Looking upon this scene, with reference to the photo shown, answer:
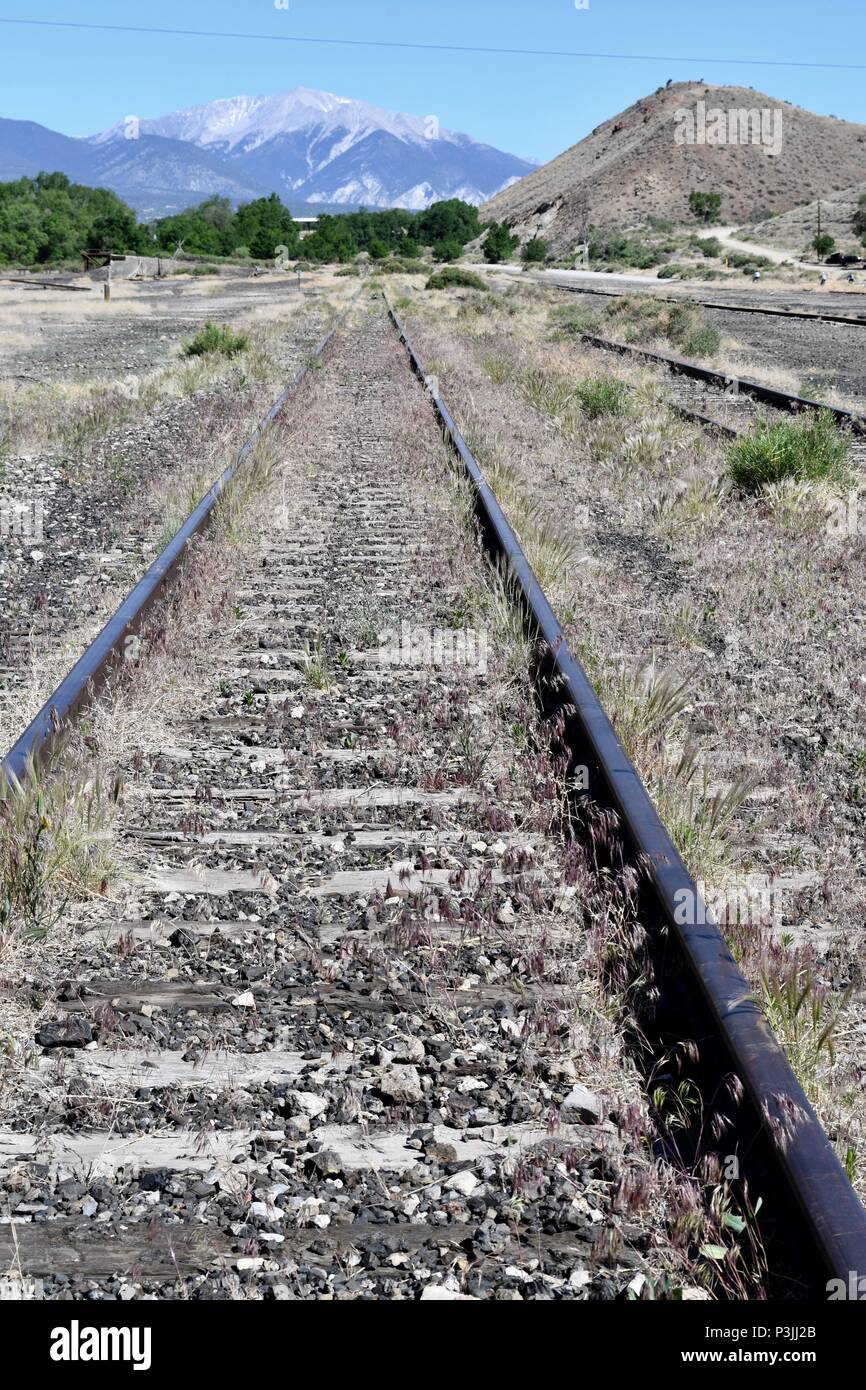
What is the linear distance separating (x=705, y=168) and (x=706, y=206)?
74.3 feet

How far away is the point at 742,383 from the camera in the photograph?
17.8m

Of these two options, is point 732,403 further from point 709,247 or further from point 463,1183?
point 709,247

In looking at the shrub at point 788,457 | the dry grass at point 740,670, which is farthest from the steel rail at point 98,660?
the shrub at point 788,457

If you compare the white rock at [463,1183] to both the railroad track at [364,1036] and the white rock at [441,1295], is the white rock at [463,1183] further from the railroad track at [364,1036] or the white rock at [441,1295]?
the white rock at [441,1295]

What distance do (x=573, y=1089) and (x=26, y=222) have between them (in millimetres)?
129435

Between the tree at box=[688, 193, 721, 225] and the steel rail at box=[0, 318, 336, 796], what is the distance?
145m

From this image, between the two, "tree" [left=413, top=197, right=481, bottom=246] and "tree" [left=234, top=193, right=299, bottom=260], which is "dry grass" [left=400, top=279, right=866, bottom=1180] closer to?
"tree" [left=234, top=193, right=299, bottom=260]

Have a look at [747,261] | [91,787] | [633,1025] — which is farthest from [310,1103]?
[747,261]

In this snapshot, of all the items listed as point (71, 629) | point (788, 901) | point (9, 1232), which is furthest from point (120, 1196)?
point (71, 629)

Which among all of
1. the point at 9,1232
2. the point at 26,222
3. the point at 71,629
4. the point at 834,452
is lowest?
the point at 9,1232

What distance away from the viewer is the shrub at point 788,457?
9805mm

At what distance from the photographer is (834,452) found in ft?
33.2
